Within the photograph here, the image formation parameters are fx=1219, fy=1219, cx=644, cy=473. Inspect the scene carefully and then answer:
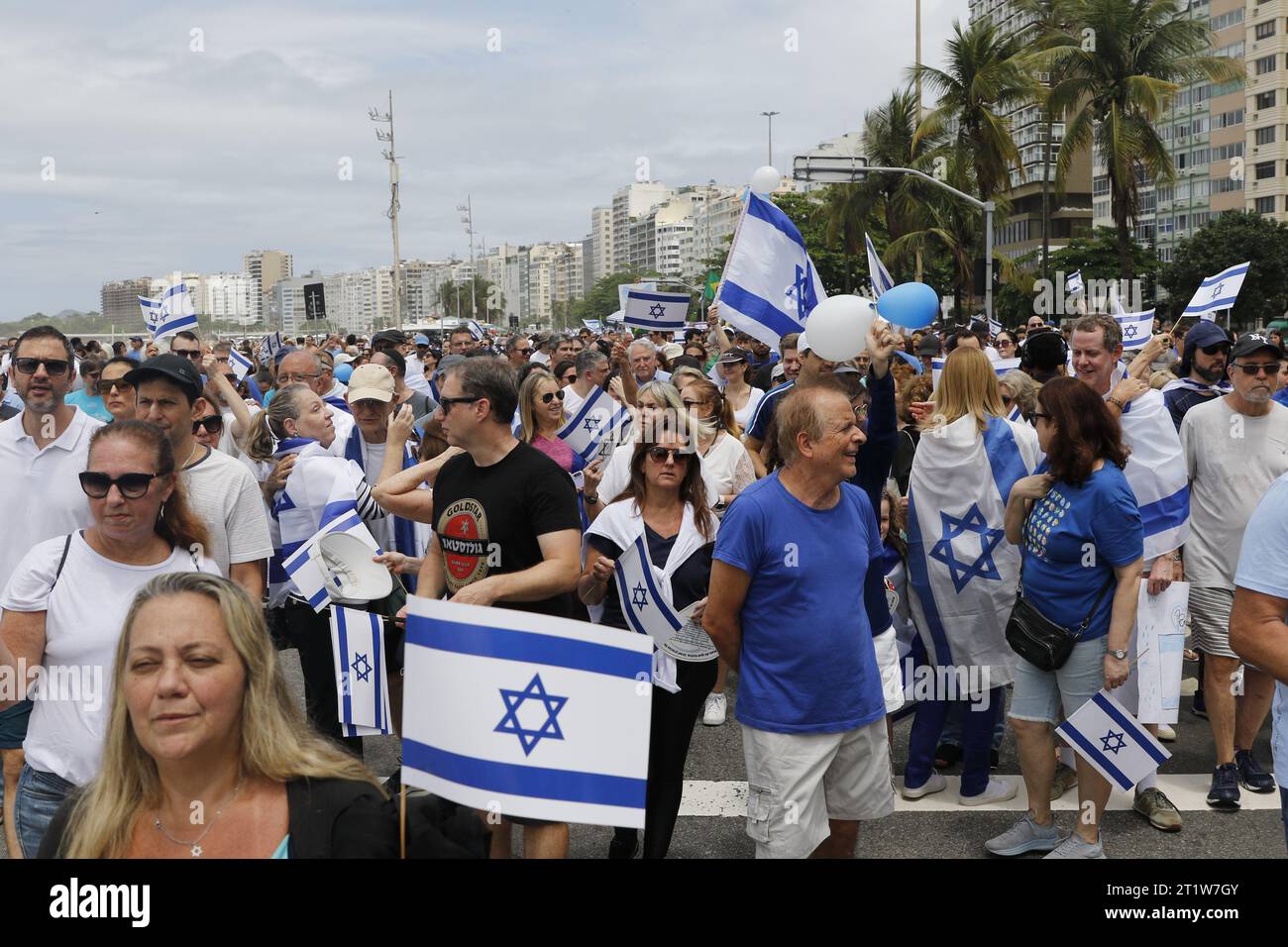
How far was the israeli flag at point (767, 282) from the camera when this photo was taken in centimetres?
712

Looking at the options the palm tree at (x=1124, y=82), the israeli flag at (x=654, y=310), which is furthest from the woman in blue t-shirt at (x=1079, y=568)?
the palm tree at (x=1124, y=82)

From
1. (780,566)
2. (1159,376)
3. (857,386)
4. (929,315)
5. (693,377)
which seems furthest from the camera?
(1159,376)

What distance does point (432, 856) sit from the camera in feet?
8.14

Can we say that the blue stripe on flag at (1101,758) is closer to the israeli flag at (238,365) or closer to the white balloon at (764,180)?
the white balloon at (764,180)

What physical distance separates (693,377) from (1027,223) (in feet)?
299

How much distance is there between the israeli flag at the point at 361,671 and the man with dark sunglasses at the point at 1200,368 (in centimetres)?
515

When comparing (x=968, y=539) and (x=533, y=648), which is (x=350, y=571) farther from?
(x=968, y=539)

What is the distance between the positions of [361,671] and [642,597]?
3.63 feet

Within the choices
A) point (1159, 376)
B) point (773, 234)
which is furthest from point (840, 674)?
point (1159, 376)

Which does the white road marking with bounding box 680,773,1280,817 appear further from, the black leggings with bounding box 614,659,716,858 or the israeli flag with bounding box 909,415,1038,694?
the black leggings with bounding box 614,659,716,858

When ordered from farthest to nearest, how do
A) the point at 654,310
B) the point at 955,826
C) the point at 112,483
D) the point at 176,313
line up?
the point at 654,310 < the point at 176,313 < the point at 955,826 < the point at 112,483

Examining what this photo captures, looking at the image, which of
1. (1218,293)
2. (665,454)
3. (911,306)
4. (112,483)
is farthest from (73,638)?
(1218,293)

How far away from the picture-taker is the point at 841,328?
5.41 meters

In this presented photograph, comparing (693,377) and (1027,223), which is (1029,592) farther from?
(1027,223)
